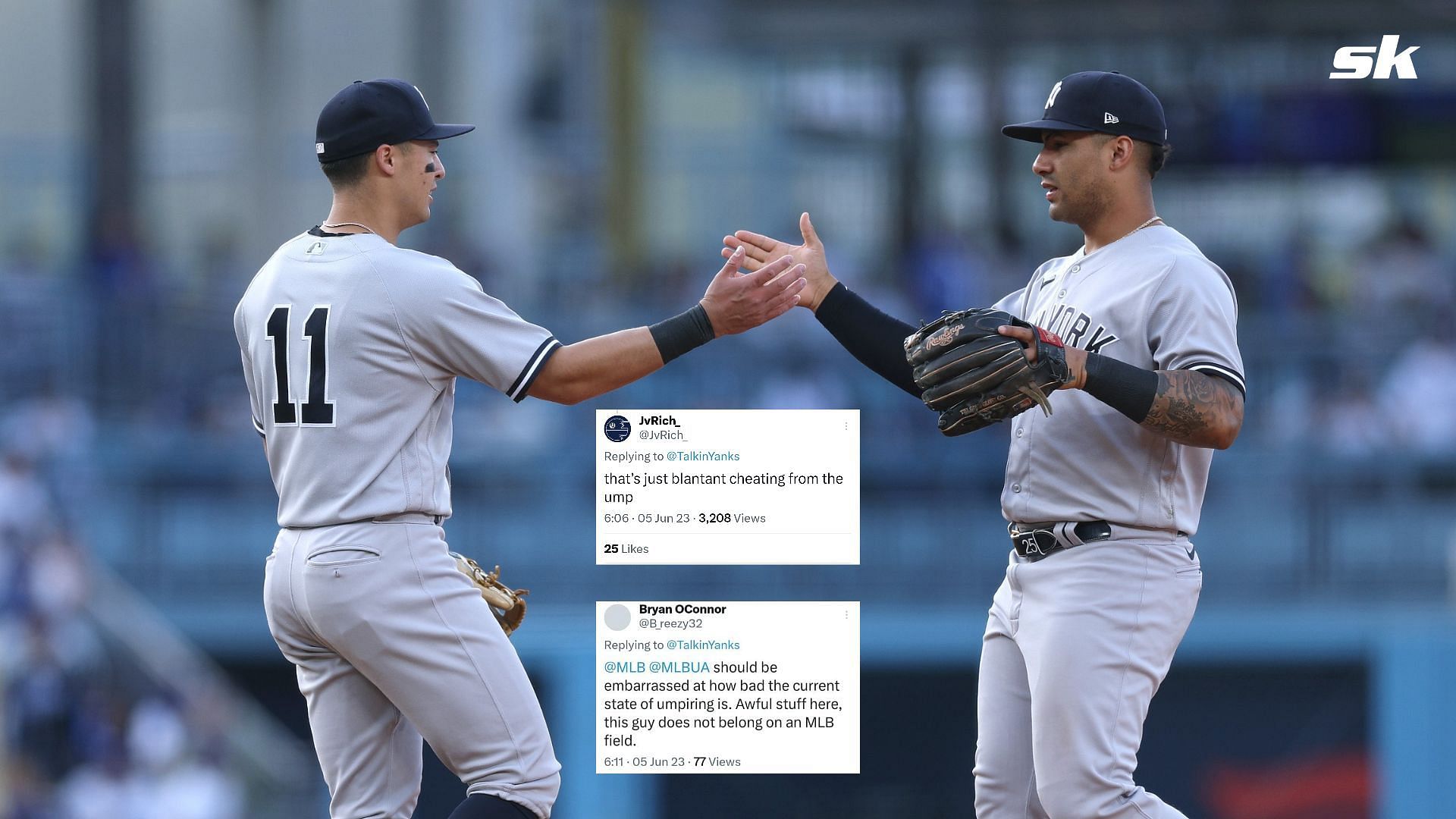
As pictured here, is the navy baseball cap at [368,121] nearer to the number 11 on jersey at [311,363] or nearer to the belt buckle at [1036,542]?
the number 11 on jersey at [311,363]

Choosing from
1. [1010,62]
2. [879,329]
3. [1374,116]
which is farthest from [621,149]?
[879,329]

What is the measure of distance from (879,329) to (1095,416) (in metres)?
0.62

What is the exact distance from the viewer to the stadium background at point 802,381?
9.52 metres

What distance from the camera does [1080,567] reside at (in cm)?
351

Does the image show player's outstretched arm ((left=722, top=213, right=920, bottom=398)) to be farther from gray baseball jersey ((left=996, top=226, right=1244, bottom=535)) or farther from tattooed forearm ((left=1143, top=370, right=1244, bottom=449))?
tattooed forearm ((left=1143, top=370, right=1244, bottom=449))

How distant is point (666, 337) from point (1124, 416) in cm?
93

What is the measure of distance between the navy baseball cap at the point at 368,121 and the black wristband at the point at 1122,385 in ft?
4.31

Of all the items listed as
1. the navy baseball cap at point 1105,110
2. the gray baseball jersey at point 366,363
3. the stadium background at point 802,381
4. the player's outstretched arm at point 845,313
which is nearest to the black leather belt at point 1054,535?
the player's outstretched arm at point 845,313

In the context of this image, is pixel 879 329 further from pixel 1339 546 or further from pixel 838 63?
pixel 838 63

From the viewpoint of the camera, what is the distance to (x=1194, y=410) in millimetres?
3326

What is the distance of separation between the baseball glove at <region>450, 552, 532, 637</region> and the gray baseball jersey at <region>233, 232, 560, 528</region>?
30 cm
